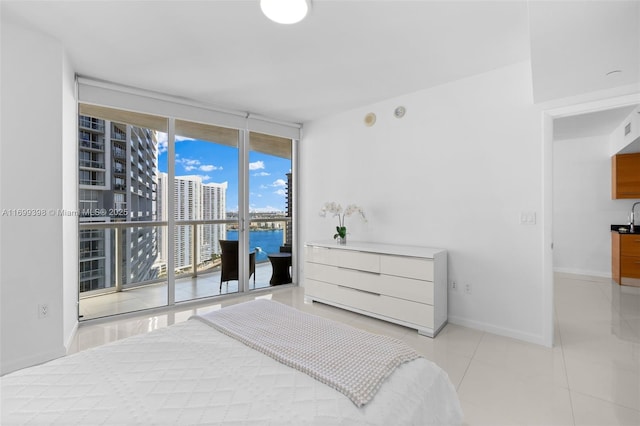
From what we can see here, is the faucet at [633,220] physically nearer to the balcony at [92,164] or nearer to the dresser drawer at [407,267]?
the dresser drawer at [407,267]

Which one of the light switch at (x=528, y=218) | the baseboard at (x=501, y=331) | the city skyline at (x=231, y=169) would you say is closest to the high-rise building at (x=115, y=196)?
the city skyline at (x=231, y=169)

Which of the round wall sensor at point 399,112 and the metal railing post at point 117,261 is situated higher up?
the round wall sensor at point 399,112

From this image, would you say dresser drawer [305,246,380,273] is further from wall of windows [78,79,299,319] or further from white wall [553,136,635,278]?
white wall [553,136,635,278]

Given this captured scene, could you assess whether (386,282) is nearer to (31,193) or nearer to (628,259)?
(31,193)

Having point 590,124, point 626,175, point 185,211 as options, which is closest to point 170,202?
point 185,211

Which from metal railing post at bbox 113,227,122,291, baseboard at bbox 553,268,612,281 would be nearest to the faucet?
baseboard at bbox 553,268,612,281

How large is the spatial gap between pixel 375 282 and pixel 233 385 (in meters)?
2.40

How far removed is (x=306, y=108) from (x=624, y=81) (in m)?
3.14

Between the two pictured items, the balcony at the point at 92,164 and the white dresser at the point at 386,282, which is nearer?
the white dresser at the point at 386,282

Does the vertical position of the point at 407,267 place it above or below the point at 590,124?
below

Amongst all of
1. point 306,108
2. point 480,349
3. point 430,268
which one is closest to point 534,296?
point 480,349

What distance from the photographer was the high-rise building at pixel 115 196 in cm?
336

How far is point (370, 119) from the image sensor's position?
4020mm

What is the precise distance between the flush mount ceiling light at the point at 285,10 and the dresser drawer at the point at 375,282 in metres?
2.48
